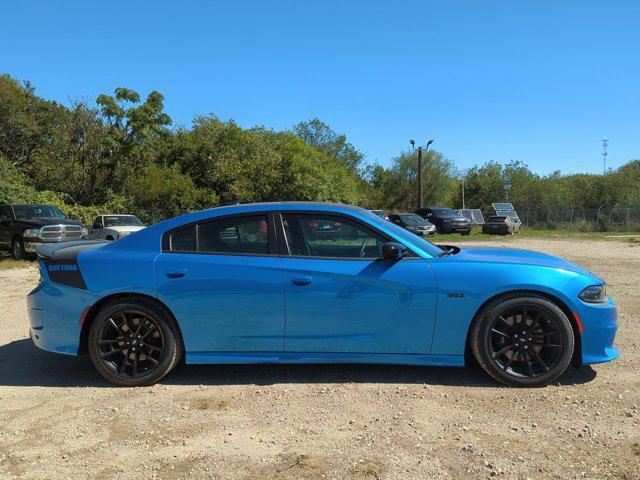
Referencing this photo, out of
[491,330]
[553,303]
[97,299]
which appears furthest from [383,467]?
[97,299]

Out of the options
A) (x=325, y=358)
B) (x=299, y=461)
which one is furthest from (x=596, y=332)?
(x=299, y=461)

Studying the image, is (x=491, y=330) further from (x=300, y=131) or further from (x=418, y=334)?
(x=300, y=131)

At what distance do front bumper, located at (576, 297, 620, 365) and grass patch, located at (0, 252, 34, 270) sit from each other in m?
14.5

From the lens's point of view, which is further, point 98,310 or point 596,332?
point 98,310

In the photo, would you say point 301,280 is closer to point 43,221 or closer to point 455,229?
point 43,221

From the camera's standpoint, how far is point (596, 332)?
3936 millimetres

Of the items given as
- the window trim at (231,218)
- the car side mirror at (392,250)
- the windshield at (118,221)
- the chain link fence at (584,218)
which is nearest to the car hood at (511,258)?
the car side mirror at (392,250)

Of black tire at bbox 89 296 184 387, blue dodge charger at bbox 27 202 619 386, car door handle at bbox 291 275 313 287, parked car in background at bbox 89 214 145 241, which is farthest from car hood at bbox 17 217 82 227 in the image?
car door handle at bbox 291 275 313 287

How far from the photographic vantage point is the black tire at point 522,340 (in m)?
3.91

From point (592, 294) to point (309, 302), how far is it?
232 cm

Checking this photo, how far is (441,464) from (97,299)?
2988mm

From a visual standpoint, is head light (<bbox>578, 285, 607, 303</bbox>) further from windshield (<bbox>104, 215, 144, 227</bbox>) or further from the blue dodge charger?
windshield (<bbox>104, 215, 144, 227</bbox>)

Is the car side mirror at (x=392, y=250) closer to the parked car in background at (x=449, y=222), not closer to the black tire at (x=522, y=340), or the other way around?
the black tire at (x=522, y=340)

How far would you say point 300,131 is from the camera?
5456cm
